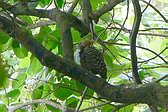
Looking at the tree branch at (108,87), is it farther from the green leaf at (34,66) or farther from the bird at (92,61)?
the green leaf at (34,66)

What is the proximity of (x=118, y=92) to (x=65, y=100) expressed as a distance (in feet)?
0.96

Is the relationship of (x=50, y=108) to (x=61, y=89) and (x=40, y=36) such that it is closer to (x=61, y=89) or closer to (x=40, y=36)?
(x=61, y=89)

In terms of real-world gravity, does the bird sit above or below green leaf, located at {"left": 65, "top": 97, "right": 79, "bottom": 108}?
above

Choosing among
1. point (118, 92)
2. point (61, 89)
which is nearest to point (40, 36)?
point (61, 89)

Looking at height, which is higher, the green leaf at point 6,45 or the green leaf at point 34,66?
the green leaf at point 6,45

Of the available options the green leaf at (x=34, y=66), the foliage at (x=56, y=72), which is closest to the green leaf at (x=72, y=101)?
the foliage at (x=56, y=72)

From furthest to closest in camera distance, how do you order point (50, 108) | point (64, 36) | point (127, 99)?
point (50, 108) → point (64, 36) → point (127, 99)

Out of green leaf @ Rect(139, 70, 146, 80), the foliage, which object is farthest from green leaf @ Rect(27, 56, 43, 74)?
green leaf @ Rect(139, 70, 146, 80)

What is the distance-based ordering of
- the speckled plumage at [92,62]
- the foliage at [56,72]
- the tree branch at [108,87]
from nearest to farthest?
the tree branch at [108,87] → the speckled plumage at [92,62] → the foliage at [56,72]

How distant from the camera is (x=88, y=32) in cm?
74

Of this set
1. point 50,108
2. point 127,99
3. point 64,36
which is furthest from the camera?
point 50,108

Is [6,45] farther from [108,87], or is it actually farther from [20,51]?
[108,87]

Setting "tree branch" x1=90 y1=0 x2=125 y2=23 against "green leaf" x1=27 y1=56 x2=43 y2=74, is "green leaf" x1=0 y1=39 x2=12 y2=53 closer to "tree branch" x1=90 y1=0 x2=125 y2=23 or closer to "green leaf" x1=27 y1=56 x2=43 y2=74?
"green leaf" x1=27 y1=56 x2=43 y2=74

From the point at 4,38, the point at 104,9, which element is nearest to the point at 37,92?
the point at 4,38
